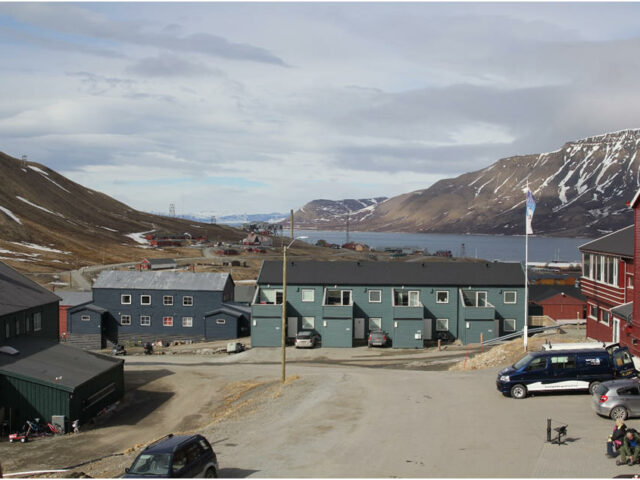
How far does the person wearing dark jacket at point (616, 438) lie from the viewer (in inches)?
776

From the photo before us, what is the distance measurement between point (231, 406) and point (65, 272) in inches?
4335

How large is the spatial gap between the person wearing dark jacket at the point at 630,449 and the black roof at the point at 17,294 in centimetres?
3805

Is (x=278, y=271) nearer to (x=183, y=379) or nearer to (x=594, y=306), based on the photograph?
(x=183, y=379)

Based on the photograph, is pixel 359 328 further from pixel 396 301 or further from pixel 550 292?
pixel 550 292

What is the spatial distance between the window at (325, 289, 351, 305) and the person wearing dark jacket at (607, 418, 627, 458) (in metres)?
42.9

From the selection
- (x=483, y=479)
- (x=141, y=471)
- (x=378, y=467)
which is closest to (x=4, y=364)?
(x=141, y=471)

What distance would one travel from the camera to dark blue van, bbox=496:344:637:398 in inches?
1149

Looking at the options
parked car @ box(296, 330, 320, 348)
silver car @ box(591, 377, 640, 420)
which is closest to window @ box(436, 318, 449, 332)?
parked car @ box(296, 330, 320, 348)

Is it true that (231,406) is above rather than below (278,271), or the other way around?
below

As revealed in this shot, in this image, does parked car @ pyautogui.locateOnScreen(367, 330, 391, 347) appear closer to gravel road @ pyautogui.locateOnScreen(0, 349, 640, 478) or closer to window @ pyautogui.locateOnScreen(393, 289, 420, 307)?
Answer: window @ pyautogui.locateOnScreen(393, 289, 420, 307)

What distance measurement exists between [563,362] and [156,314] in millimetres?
52651

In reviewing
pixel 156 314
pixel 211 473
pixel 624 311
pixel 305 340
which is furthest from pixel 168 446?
pixel 156 314

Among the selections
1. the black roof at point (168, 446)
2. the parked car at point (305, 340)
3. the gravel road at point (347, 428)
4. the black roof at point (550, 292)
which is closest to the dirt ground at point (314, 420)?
the gravel road at point (347, 428)

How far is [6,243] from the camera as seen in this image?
166 m
